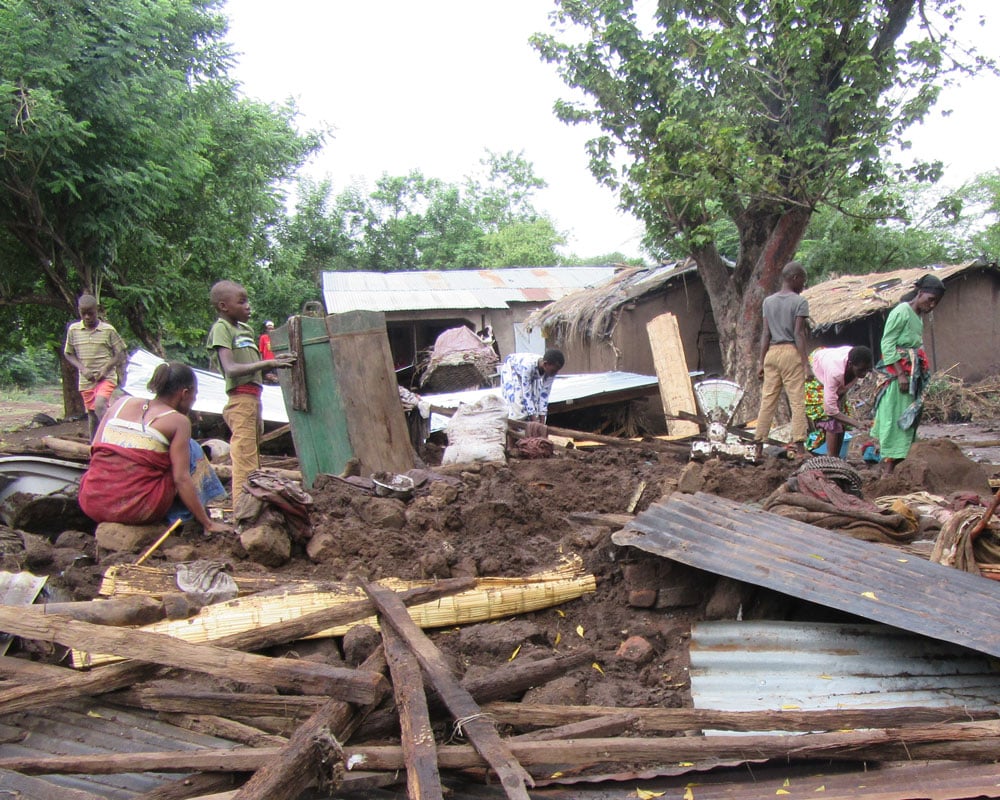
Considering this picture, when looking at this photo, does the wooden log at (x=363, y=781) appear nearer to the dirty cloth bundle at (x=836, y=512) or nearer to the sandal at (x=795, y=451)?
the dirty cloth bundle at (x=836, y=512)

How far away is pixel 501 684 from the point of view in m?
2.60

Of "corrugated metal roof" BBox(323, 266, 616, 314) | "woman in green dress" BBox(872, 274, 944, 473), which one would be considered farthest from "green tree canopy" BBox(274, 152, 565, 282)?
"woman in green dress" BBox(872, 274, 944, 473)

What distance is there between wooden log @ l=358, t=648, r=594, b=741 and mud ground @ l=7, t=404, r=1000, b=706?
0.38ft

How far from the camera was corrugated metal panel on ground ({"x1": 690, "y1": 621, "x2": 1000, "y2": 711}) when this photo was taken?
115 inches

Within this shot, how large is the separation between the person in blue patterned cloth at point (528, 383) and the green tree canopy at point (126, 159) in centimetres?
725

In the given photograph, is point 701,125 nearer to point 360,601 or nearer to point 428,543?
point 428,543

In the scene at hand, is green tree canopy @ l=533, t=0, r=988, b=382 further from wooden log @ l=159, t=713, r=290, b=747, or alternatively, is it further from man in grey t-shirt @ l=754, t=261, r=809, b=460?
wooden log @ l=159, t=713, r=290, b=747

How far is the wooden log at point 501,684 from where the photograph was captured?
7.97 feet

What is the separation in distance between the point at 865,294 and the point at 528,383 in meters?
9.15

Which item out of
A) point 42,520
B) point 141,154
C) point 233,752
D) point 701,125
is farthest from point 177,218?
point 233,752

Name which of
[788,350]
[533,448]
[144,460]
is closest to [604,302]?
[788,350]

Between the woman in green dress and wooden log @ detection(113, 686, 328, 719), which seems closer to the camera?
wooden log @ detection(113, 686, 328, 719)

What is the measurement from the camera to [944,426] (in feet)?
41.3

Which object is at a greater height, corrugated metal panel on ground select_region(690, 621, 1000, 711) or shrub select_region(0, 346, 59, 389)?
shrub select_region(0, 346, 59, 389)
